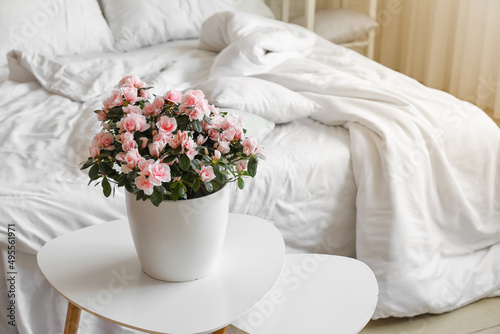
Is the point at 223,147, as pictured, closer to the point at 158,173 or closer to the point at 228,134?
the point at 228,134

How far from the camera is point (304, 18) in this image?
10.6 ft

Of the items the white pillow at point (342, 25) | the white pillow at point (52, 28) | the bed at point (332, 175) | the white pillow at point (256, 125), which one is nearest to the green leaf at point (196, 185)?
the bed at point (332, 175)

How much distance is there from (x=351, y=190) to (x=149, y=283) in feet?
2.69

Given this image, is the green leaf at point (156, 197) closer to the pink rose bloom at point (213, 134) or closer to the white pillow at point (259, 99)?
the pink rose bloom at point (213, 134)

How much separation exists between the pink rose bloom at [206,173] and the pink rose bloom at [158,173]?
6cm

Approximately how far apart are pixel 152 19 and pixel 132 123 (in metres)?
1.86

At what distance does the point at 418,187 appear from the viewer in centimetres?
175

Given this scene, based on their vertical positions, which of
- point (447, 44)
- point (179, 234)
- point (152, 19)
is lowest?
point (447, 44)

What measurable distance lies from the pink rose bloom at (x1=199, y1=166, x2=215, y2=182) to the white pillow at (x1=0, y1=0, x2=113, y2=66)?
1.76 meters

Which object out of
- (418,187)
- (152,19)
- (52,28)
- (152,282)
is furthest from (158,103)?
(152,19)

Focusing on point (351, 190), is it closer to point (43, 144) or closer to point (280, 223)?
point (280, 223)

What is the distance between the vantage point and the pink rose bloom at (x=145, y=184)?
3.11 feet

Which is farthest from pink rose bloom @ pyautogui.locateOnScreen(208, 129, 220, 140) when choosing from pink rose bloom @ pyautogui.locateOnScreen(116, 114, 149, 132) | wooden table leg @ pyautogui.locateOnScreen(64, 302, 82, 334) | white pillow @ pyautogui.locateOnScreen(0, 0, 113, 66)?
white pillow @ pyautogui.locateOnScreen(0, 0, 113, 66)

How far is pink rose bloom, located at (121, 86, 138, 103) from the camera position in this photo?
106 cm
